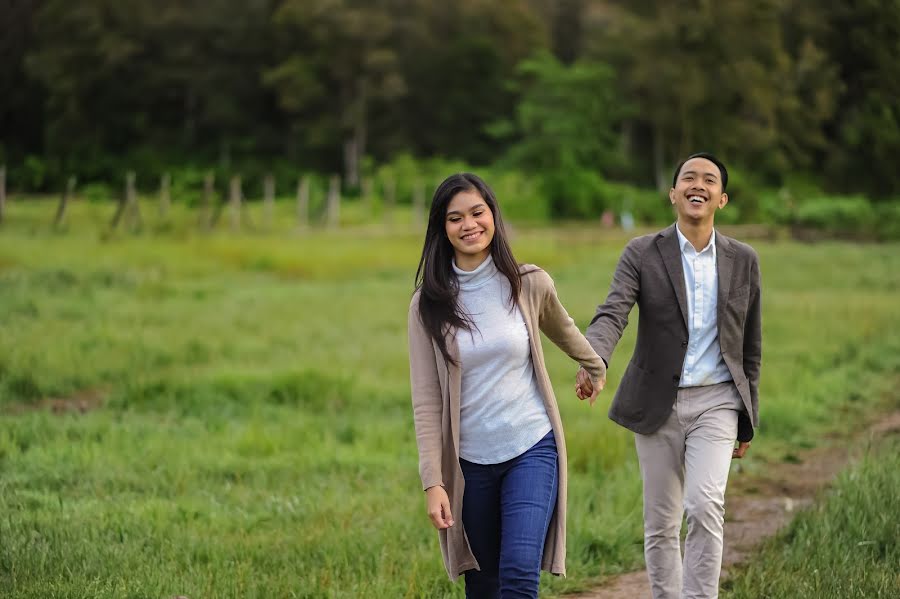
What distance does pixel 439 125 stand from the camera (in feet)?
201

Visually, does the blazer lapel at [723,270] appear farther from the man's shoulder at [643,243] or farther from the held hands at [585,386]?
the held hands at [585,386]

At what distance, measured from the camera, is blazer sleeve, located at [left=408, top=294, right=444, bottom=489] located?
3.85m

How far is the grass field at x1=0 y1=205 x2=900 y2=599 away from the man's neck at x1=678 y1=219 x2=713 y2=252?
2038mm

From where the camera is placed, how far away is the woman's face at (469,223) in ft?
12.8

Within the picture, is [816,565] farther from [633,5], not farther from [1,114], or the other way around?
[1,114]

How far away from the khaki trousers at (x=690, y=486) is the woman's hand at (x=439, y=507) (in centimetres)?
106

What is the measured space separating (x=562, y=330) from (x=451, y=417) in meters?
0.55

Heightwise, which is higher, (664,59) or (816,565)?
(664,59)

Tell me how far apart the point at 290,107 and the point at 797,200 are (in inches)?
942

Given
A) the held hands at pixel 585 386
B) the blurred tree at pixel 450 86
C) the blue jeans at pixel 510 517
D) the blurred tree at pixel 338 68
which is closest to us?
the blue jeans at pixel 510 517

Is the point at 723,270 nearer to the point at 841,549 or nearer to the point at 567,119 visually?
the point at 841,549

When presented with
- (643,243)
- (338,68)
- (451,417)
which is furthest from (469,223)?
(338,68)

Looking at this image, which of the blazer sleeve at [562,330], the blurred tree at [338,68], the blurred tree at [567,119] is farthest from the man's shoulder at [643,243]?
the blurred tree at [338,68]

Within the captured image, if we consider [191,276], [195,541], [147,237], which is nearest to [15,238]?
[147,237]
